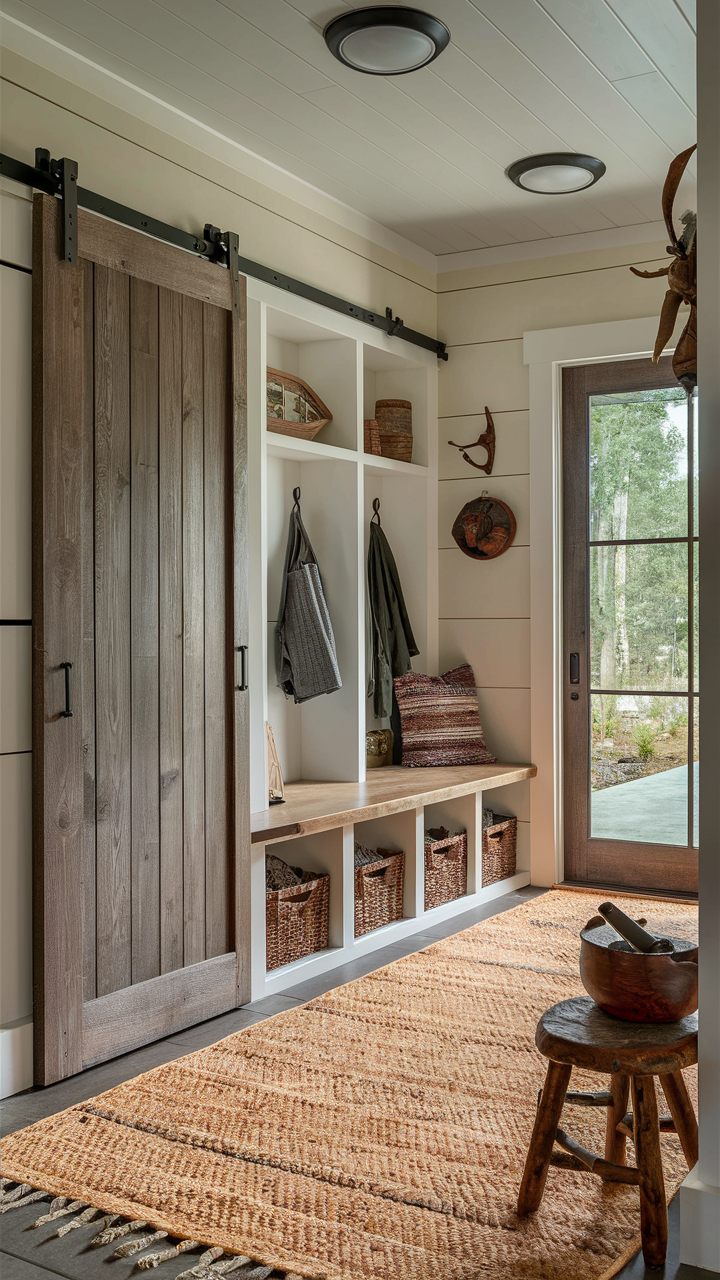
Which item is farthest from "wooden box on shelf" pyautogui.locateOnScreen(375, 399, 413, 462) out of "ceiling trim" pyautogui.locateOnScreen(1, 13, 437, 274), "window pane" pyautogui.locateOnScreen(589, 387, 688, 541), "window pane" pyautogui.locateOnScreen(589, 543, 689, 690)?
"window pane" pyautogui.locateOnScreen(589, 543, 689, 690)

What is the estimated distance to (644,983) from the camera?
1896mm

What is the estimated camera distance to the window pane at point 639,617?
4.55 meters

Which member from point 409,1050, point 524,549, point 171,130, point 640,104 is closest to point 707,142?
point 640,104

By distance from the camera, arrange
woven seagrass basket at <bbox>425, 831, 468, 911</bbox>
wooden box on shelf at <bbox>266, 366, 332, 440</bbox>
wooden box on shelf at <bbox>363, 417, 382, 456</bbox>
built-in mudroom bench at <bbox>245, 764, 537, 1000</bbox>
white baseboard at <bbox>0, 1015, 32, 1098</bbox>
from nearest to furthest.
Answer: white baseboard at <bbox>0, 1015, 32, 1098</bbox> → built-in mudroom bench at <bbox>245, 764, 537, 1000</bbox> → wooden box on shelf at <bbox>266, 366, 332, 440</bbox> → woven seagrass basket at <bbox>425, 831, 468, 911</bbox> → wooden box on shelf at <bbox>363, 417, 382, 456</bbox>

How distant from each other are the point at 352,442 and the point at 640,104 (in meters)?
1.62

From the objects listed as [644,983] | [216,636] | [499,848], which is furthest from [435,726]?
[644,983]

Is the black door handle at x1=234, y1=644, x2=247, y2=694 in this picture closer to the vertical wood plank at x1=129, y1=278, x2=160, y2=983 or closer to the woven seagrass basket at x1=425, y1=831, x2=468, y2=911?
the vertical wood plank at x1=129, y1=278, x2=160, y2=983

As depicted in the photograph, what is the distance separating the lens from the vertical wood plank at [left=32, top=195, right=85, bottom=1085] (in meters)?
2.66

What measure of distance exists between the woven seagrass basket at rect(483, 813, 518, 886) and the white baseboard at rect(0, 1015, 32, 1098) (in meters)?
2.40

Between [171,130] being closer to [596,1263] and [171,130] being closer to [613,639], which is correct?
[613,639]

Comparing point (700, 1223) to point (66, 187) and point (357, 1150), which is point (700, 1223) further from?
point (66, 187)

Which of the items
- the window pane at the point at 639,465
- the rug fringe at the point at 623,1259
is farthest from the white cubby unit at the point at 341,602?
the rug fringe at the point at 623,1259

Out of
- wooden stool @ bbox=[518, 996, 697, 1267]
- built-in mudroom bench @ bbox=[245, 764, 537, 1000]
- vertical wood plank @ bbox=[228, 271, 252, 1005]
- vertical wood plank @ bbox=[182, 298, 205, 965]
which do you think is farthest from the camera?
built-in mudroom bench @ bbox=[245, 764, 537, 1000]

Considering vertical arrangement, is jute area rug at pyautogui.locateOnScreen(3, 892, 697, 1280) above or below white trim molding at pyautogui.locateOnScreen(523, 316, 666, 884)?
below
